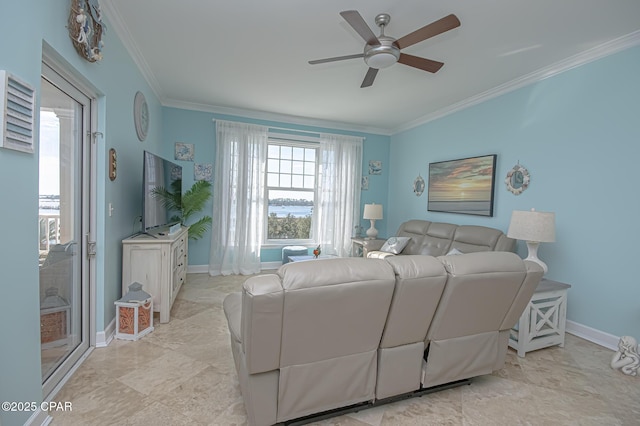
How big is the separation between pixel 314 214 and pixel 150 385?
12.2ft

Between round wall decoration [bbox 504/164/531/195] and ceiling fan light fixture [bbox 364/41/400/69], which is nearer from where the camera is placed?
ceiling fan light fixture [bbox 364/41/400/69]

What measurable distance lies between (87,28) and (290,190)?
3585 mm

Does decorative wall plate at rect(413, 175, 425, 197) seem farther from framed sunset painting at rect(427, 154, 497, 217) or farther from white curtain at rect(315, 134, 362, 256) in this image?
white curtain at rect(315, 134, 362, 256)

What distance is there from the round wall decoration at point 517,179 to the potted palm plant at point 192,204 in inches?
158

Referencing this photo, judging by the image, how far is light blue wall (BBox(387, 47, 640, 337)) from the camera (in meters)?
2.46

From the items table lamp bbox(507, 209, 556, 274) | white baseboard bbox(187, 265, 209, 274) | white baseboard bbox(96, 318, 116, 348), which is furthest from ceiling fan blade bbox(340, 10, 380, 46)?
white baseboard bbox(187, 265, 209, 274)

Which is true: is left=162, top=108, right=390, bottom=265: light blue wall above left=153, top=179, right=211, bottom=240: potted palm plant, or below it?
above

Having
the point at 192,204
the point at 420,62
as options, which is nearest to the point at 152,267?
the point at 192,204

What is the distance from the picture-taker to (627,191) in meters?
2.46

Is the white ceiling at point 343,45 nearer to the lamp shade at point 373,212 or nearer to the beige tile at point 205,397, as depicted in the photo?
the lamp shade at point 373,212

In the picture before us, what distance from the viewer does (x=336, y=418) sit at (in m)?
1.62

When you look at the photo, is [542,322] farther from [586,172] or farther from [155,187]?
[155,187]

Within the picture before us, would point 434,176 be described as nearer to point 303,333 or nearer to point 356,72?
point 356,72

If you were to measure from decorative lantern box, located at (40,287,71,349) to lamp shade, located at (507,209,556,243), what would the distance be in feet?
12.1
